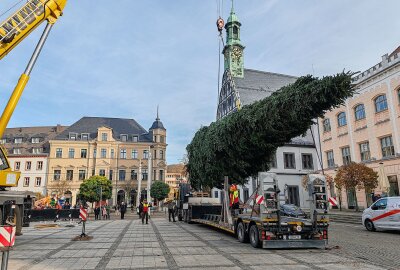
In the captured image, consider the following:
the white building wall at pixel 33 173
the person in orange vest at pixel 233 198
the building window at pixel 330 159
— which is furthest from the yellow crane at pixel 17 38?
the white building wall at pixel 33 173

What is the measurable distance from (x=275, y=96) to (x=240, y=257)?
534 cm

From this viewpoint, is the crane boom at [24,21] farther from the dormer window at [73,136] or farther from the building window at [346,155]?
the dormer window at [73,136]

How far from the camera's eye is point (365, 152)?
2898 centimetres

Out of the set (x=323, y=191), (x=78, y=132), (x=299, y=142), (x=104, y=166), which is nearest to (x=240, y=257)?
(x=323, y=191)

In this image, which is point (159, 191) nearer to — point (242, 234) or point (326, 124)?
point (326, 124)

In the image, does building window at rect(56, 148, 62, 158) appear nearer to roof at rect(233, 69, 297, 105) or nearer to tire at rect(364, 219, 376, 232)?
roof at rect(233, 69, 297, 105)

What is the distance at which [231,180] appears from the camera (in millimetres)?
14852

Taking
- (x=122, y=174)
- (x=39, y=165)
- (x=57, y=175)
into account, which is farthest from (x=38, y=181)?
(x=122, y=174)

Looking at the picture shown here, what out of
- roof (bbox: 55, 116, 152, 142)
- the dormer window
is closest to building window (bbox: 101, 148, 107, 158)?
roof (bbox: 55, 116, 152, 142)

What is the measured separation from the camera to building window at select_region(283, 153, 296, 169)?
3888 centimetres

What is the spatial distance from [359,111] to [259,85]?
19916mm

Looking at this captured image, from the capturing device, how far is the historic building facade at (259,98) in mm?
38062

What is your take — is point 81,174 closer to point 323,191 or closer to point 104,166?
point 104,166

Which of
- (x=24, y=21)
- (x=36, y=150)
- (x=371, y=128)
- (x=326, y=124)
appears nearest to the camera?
(x=24, y=21)
